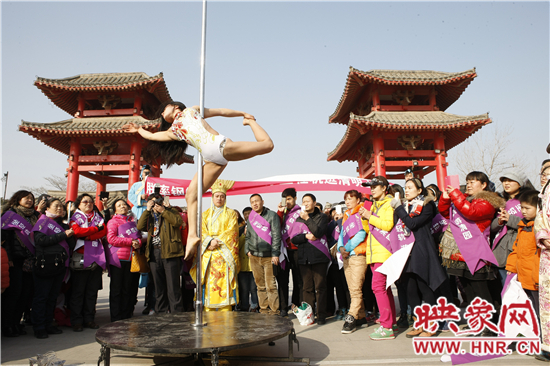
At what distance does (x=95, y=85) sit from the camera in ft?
48.6

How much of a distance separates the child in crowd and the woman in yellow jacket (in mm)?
1217

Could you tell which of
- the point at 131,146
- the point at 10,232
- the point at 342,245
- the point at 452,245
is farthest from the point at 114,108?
the point at 452,245

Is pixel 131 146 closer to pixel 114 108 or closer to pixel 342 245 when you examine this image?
pixel 114 108

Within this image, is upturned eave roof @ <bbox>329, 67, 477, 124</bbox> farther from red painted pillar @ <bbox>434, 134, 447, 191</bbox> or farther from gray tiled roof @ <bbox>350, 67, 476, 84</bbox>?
red painted pillar @ <bbox>434, 134, 447, 191</bbox>

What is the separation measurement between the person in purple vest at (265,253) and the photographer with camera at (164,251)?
983 mm

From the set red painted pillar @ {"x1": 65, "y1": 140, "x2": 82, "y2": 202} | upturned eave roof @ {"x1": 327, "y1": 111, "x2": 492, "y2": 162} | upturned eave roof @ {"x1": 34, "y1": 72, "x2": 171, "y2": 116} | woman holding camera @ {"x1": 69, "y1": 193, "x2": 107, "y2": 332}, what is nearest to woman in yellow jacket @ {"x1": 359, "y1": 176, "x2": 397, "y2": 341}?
woman holding camera @ {"x1": 69, "y1": 193, "x2": 107, "y2": 332}

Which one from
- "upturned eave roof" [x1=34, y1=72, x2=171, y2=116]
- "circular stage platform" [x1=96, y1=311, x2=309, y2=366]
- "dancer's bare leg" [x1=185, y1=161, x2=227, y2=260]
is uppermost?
"upturned eave roof" [x1=34, y1=72, x2=171, y2=116]

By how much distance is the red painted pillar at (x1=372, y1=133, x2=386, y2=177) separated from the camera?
1351 centimetres

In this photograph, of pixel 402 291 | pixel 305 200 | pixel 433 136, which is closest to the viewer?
pixel 402 291

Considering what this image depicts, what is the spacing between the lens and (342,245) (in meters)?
4.78

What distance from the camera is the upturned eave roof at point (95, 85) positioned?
14.7m

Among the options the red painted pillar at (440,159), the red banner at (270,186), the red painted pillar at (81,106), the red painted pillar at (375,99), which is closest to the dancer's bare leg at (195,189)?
the red banner at (270,186)

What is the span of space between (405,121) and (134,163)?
1051 cm

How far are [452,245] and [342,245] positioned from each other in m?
1.35
